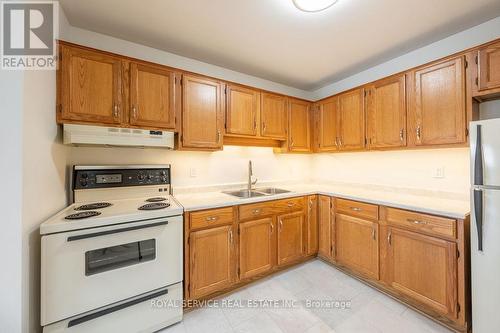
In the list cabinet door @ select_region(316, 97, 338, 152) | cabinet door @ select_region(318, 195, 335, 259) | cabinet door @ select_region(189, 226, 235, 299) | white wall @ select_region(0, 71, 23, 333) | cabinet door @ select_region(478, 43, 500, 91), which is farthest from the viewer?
cabinet door @ select_region(316, 97, 338, 152)

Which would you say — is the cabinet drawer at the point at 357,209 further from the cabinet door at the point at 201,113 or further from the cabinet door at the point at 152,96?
the cabinet door at the point at 152,96

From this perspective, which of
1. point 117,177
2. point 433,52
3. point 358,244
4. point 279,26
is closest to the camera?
point 279,26

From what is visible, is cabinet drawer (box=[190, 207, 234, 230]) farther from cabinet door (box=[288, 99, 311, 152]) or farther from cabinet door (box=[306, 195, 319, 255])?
cabinet door (box=[288, 99, 311, 152])

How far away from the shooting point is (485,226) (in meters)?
1.32

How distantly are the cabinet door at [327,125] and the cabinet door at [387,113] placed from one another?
0.45m

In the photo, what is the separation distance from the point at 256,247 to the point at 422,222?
149 cm

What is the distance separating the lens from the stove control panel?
69.6 inches

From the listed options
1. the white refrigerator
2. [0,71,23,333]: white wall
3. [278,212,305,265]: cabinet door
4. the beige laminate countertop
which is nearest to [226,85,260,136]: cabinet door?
the beige laminate countertop

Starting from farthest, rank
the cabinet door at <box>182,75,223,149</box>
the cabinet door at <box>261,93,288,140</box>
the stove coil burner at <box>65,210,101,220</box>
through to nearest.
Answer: the cabinet door at <box>261,93,288,140</box> < the cabinet door at <box>182,75,223,149</box> < the stove coil burner at <box>65,210,101,220</box>

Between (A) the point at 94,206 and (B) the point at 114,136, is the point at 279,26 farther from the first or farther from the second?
(A) the point at 94,206

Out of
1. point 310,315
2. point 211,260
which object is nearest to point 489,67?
point 310,315

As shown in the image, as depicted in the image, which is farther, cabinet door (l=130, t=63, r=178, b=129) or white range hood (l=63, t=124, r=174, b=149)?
cabinet door (l=130, t=63, r=178, b=129)

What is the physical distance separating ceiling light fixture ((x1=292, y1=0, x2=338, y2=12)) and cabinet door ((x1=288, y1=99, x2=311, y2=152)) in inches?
53.7

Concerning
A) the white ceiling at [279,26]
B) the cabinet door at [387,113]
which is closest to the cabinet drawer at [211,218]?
the white ceiling at [279,26]
